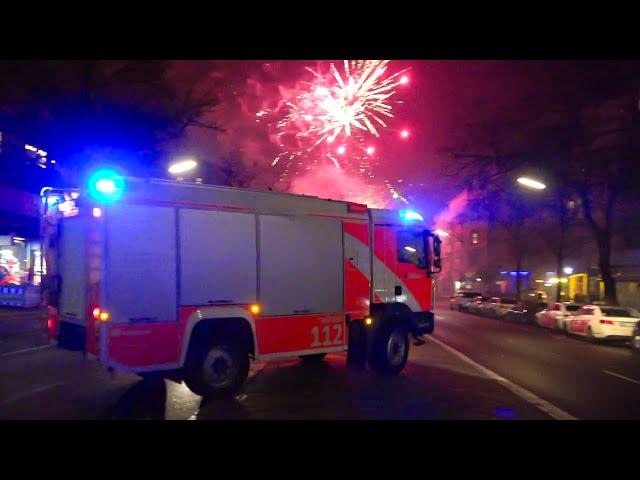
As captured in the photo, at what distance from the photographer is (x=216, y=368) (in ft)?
30.7

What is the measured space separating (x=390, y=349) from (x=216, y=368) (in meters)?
3.83

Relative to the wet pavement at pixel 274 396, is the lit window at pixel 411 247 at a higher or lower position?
higher

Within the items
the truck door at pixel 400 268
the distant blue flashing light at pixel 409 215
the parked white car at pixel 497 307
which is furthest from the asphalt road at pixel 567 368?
the parked white car at pixel 497 307

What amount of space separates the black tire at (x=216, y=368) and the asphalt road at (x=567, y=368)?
4818 mm

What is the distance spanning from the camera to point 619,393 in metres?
11.2

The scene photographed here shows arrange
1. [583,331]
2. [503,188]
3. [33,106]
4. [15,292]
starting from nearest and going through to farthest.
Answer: [583,331]
[33,106]
[15,292]
[503,188]

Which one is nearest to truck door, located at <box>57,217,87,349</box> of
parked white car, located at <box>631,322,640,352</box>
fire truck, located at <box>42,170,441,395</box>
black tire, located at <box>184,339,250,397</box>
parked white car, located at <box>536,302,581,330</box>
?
fire truck, located at <box>42,170,441,395</box>

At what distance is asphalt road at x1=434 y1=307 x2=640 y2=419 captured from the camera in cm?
998

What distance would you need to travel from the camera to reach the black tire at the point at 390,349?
462 inches

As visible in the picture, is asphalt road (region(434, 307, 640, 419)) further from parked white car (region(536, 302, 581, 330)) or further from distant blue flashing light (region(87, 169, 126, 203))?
distant blue flashing light (region(87, 169, 126, 203))

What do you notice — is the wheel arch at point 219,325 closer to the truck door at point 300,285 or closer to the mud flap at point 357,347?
the truck door at point 300,285
